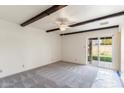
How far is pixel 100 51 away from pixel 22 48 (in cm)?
484

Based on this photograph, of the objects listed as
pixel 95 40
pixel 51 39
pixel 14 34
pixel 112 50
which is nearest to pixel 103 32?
pixel 95 40

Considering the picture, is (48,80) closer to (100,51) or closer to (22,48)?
(22,48)

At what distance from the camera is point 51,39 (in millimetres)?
6254

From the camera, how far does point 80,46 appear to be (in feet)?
20.0

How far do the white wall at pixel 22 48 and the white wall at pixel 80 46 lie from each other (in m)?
1.29

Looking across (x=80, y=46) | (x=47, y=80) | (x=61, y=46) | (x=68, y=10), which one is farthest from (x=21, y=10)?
(x=61, y=46)

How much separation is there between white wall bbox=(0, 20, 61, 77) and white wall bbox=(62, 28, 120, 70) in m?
1.29

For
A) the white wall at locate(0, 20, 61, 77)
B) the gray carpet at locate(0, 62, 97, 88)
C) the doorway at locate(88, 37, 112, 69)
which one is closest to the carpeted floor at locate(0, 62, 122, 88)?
the gray carpet at locate(0, 62, 97, 88)

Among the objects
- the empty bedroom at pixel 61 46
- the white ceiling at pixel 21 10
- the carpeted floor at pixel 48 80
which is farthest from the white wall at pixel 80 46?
the white ceiling at pixel 21 10

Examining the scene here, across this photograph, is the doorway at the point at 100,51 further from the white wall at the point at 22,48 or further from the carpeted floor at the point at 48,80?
the white wall at the point at 22,48

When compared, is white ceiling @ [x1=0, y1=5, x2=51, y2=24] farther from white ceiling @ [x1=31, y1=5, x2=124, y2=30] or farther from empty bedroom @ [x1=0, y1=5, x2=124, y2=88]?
white ceiling @ [x1=31, y1=5, x2=124, y2=30]

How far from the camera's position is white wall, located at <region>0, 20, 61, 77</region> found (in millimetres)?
3700

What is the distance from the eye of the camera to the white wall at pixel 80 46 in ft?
15.3
